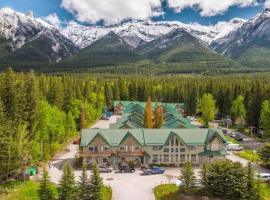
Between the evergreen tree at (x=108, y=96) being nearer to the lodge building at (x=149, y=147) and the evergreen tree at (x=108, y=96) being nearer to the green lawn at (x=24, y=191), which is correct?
the lodge building at (x=149, y=147)

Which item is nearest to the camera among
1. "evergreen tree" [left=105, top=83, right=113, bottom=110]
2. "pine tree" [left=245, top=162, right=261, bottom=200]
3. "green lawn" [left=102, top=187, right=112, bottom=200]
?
"pine tree" [left=245, top=162, right=261, bottom=200]

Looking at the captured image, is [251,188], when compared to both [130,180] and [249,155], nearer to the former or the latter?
[130,180]

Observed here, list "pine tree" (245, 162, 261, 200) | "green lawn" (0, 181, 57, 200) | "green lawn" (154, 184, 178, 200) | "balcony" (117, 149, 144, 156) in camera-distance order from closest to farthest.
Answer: "pine tree" (245, 162, 261, 200) → "green lawn" (154, 184, 178, 200) → "green lawn" (0, 181, 57, 200) → "balcony" (117, 149, 144, 156)

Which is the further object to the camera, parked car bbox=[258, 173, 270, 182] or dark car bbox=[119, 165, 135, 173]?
dark car bbox=[119, 165, 135, 173]

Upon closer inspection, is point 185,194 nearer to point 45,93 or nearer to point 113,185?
point 113,185

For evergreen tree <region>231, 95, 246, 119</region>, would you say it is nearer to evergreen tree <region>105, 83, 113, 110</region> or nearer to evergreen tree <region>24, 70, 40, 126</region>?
evergreen tree <region>105, 83, 113, 110</region>

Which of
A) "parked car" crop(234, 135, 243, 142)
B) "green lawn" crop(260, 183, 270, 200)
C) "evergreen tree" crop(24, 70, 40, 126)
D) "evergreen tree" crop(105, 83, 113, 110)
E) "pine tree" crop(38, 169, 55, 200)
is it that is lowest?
"green lawn" crop(260, 183, 270, 200)

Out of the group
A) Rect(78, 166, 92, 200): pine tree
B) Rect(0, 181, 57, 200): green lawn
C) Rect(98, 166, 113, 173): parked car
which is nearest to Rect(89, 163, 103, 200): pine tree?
Rect(78, 166, 92, 200): pine tree
